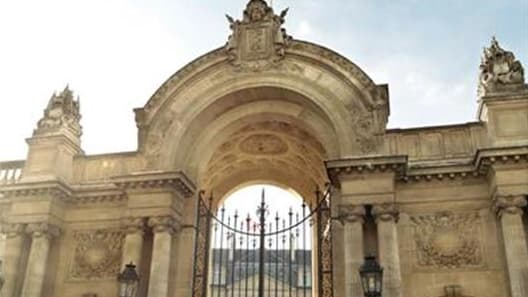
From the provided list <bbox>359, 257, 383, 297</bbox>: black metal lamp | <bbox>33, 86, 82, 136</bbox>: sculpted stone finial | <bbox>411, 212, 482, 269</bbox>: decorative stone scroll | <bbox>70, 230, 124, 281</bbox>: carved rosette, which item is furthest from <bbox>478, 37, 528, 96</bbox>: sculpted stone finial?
<bbox>33, 86, 82, 136</bbox>: sculpted stone finial

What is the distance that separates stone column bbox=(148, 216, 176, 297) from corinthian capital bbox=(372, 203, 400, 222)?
6356 mm

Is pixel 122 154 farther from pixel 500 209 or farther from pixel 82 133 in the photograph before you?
pixel 500 209

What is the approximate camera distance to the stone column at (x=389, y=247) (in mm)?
16172

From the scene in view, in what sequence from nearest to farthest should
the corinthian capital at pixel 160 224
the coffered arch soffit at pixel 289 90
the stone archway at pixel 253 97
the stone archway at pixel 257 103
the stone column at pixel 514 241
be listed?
1. the stone column at pixel 514 241
2. the corinthian capital at pixel 160 224
3. the coffered arch soffit at pixel 289 90
4. the stone archway at pixel 257 103
5. the stone archway at pixel 253 97

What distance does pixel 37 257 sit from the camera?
61.8ft

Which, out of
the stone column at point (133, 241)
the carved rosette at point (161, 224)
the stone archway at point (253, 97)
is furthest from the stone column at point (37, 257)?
the stone archway at point (253, 97)

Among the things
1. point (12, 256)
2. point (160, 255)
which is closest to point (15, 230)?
point (12, 256)

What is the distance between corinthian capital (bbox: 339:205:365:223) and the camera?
17234mm

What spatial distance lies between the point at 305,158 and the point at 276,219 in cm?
394

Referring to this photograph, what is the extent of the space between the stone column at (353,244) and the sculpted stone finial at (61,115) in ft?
A: 34.0

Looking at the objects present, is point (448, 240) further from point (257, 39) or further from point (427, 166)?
point (257, 39)

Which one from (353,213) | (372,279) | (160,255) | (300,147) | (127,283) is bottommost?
(372,279)

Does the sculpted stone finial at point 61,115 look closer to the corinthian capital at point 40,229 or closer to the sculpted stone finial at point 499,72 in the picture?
the corinthian capital at point 40,229

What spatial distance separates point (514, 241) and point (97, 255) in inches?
506
